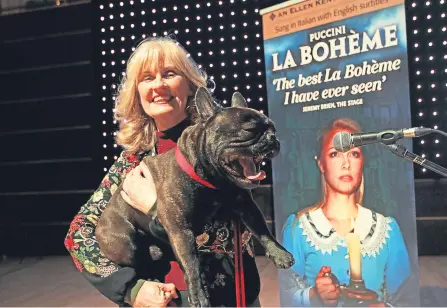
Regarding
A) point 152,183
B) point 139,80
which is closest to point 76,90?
point 139,80

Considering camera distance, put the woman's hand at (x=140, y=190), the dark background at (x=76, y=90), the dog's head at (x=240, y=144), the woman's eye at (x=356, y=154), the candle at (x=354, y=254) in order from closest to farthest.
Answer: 1. the dog's head at (x=240, y=144)
2. the woman's hand at (x=140, y=190)
3. the woman's eye at (x=356, y=154)
4. the candle at (x=354, y=254)
5. the dark background at (x=76, y=90)

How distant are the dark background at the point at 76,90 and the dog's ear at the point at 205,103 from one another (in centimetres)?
267

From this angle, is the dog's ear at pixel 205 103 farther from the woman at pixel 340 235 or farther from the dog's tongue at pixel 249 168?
the woman at pixel 340 235

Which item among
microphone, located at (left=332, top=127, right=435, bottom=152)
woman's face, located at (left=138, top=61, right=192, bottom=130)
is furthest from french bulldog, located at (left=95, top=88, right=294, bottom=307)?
microphone, located at (left=332, top=127, right=435, bottom=152)

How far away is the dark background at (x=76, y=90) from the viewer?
3.58 metres

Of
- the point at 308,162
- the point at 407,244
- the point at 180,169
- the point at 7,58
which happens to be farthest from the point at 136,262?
the point at 7,58

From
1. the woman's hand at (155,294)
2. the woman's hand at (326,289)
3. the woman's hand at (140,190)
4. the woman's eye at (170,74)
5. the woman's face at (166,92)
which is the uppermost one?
the woman's eye at (170,74)

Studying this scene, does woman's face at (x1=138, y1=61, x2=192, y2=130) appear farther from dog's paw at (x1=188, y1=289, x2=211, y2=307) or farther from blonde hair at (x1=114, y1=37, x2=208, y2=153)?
dog's paw at (x1=188, y1=289, x2=211, y2=307)

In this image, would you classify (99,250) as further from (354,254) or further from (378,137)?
(354,254)

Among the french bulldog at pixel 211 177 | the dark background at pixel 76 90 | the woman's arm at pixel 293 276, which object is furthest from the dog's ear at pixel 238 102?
the dark background at pixel 76 90

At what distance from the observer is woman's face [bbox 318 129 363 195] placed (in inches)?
70.3

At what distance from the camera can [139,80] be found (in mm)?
883

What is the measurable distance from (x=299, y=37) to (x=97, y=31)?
280 cm

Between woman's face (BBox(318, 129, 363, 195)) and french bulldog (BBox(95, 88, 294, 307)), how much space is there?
1.10 metres
